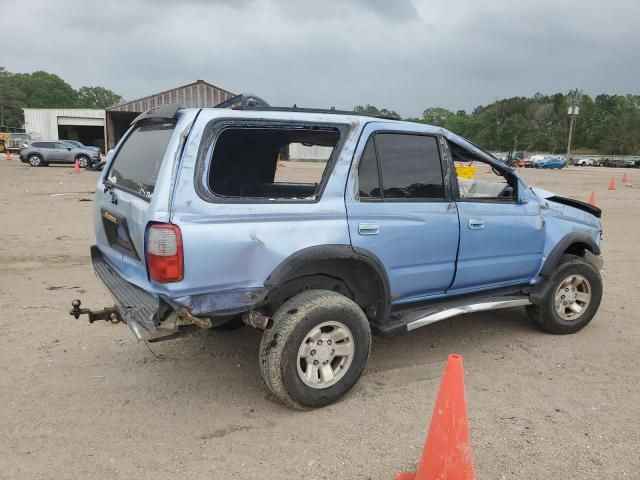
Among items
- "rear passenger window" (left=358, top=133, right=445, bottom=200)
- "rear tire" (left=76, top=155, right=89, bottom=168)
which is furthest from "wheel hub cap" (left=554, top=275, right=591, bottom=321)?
→ "rear tire" (left=76, top=155, right=89, bottom=168)

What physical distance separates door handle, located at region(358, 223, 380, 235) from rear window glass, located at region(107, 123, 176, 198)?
135cm

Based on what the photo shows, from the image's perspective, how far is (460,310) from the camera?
3.84 metres

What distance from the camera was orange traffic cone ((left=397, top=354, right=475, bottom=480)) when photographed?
7.72 ft

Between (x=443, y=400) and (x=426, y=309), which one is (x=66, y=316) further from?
(x=443, y=400)

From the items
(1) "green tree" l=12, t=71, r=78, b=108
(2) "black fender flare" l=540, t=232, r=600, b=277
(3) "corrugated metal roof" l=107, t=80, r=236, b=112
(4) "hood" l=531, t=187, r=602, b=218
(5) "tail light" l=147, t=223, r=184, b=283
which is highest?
(1) "green tree" l=12, t=71, r=78, b=108

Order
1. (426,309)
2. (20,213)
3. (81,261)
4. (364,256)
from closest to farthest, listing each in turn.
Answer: (364,256) → (426,309) → (81,261) → (20,213)

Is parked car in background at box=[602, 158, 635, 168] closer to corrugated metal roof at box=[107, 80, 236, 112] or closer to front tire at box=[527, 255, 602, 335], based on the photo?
corrugated metal roof at box=[107, 80, 236, 112]

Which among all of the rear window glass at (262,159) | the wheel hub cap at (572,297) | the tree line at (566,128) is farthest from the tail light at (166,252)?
the tree line at (566,128)

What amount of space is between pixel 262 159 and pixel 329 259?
161 centimetres

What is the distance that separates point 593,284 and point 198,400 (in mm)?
3652

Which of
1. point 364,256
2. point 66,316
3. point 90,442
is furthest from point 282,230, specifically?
point 66,316

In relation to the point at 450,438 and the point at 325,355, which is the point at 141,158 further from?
the point at 450,438

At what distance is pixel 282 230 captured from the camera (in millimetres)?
3061

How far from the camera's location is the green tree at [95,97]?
148 meters
